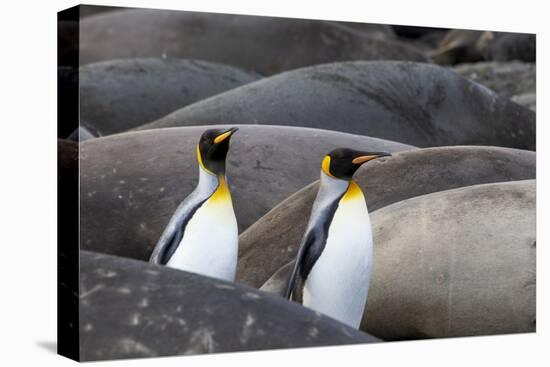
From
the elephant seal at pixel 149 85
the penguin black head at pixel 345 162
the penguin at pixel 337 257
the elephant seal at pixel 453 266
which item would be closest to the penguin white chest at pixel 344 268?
the penguin at pixel 337 257

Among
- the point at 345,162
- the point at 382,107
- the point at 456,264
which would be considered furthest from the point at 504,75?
the point at 345,162

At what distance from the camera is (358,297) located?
490cm

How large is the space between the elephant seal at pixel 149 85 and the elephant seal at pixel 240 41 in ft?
0.35

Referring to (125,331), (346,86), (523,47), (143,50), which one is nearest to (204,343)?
(125,331)

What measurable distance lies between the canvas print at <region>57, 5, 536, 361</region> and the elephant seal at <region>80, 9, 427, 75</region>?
0.05m

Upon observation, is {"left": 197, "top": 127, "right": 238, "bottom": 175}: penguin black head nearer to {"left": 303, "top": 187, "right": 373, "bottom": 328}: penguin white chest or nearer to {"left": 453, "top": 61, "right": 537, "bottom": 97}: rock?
{"left": 303, "top": 187, "right": 373, "bottom": 328}: penguin white chest

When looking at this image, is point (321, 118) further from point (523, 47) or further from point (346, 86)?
point (523, 47)

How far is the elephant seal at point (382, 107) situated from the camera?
612 cm

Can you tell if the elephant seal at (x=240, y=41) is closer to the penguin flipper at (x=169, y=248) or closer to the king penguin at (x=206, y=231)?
the king penguin at (x=206, y=231)

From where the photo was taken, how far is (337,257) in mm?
4832

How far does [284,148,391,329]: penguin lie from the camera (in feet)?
15.8

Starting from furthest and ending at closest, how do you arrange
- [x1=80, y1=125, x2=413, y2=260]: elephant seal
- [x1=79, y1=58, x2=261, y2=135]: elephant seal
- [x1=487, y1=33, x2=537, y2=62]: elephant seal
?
[x1=487, y1=33, x2=537, y2=62]: elephant seal < [x1=79, y1=58, x2=261, y2=135]: elephant seal < [x1=80, y1=125, x2=413, y2=260]: elephant seal

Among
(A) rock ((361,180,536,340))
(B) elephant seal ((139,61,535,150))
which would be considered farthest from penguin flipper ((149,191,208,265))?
(B) elephant seal ((139,61,535,150))

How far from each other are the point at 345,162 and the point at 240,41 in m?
2.84
